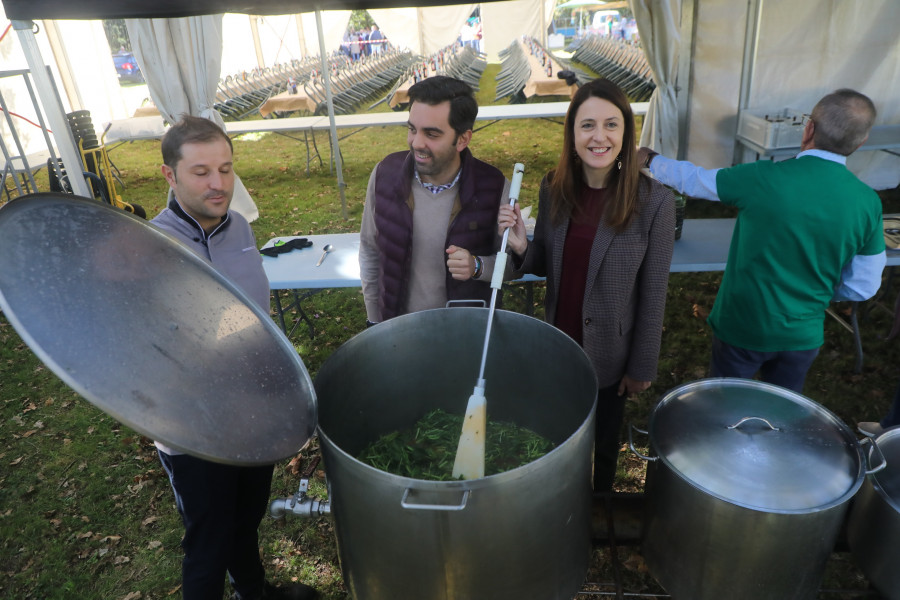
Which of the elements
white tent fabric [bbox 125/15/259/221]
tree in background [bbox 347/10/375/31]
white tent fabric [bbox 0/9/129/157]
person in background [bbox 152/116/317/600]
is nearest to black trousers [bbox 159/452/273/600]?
person in background [bbox 152/116/317/600]

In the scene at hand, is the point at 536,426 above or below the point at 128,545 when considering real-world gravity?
above

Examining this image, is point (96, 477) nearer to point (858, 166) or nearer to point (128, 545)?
point (128, 545)

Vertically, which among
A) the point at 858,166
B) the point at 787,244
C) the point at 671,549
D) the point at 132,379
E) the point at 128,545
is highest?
the point at 132,379

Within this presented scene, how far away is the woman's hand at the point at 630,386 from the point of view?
2.06 metres

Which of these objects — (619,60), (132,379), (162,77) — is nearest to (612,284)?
(132,379)

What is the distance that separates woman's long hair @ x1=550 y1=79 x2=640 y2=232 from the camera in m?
1.78

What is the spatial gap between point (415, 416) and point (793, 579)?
1.13m

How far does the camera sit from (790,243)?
215 cm

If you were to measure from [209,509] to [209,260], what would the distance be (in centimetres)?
77

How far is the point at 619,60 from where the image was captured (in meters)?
16.0

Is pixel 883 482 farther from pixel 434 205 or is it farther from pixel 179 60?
pixel 179 60

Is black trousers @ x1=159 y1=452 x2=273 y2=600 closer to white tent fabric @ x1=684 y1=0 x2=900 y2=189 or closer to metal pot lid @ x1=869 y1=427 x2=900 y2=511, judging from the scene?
metal pot lid @ x1=869 y1=427 x2=900 y2=511

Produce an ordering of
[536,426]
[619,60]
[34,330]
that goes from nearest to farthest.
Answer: [34,330] < [536,426] < [619,60]

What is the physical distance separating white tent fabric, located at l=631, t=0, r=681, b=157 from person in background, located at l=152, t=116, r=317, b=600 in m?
5.29
